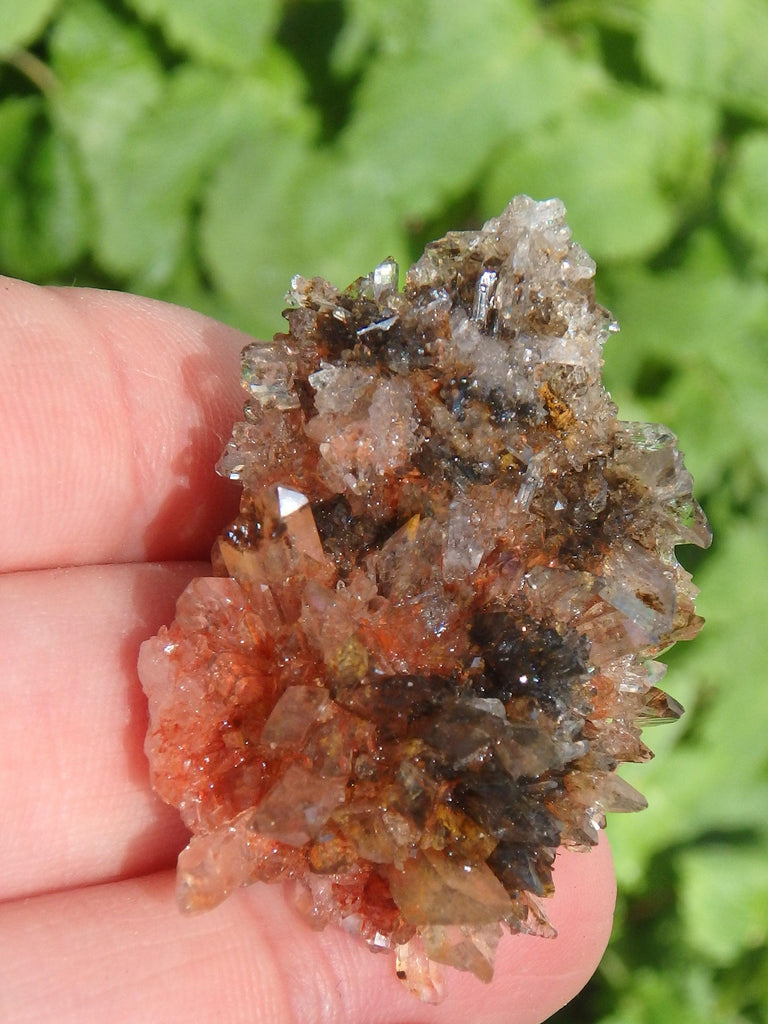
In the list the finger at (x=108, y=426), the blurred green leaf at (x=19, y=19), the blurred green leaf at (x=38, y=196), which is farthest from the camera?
the blurred green leaf at (x=38, y=196)

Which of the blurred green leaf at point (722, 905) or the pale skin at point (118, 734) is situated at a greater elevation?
the pale skin at point (118, 734)

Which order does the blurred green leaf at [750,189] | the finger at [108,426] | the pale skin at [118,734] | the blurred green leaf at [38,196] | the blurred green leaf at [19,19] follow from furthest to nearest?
1. the blurred green leaf at [38,196]
2. the blurred green leaf at [750,189]
3. the blurred green leaf at [19,19]
4. the finger at [108,426]
5. the pale skin at [118,734]

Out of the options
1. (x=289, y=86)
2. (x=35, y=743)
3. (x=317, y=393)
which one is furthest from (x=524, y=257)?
(x=289, y=86)

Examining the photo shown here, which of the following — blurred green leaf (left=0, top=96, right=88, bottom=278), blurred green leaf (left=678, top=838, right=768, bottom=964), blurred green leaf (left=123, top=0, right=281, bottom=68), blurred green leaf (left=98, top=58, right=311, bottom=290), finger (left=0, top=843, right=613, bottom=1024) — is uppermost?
blurred green leaf (left=123, top=0, right=281, bottom=68)

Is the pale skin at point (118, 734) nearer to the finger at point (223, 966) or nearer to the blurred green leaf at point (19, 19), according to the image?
the finger at point (223, 966)

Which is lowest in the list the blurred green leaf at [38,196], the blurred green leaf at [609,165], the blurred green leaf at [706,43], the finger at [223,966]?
the finger at [223,966]

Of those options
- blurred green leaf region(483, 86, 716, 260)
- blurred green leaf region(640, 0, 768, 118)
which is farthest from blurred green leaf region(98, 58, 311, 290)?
blurred green leaf region(640, 0, 768, 118)

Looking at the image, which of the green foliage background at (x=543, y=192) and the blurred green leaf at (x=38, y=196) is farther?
the blurred green leaf at (x=38, y=196)

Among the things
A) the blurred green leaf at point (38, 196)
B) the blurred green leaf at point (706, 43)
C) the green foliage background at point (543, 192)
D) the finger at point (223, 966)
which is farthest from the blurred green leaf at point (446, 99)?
the finger at point (223, 966)

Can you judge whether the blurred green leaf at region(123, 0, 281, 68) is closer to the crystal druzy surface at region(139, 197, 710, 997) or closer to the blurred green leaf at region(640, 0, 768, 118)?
the blurred green leaf at region(640, 0, 768, 118)
